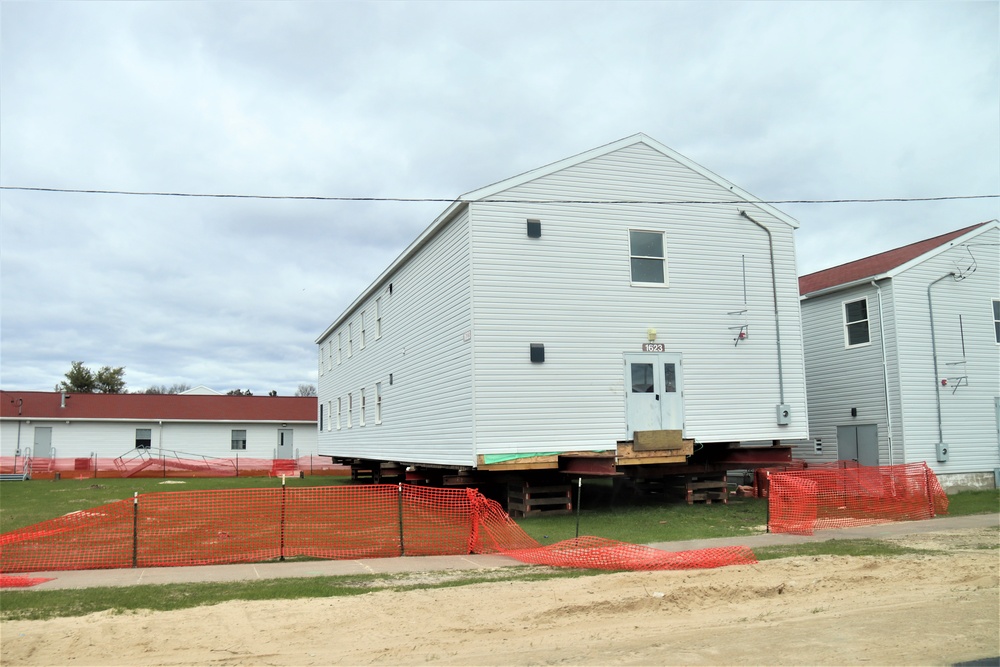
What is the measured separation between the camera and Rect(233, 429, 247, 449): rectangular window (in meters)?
48.0

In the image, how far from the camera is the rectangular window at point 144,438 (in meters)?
46.4

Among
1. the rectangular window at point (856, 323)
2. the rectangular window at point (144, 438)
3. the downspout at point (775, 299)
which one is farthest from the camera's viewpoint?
the rectangular window at point (144, 438)

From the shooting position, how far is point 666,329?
18.8m

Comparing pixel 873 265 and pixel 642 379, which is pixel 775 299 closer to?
pixel 642 379

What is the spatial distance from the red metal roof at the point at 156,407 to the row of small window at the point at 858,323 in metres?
33.0

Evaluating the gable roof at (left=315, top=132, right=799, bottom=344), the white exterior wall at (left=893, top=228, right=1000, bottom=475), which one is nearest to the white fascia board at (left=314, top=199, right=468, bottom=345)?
the gable roof at (left=315, top=132, right=799, bottom=344)

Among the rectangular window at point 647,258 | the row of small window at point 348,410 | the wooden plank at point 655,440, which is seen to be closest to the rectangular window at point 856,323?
the rectangular window at point 647,258

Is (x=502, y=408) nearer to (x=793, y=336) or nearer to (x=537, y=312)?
(x=537, y=312)

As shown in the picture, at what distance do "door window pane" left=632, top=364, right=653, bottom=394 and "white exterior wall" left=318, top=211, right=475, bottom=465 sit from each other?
392 centimetres

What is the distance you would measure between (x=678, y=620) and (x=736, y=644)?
1.08 metres

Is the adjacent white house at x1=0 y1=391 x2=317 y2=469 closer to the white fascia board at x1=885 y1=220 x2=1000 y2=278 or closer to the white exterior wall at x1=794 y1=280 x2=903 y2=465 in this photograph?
the white exterior wall at x1=794 y1=280 x2=903 y2=465

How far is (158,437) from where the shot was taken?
1836 inches

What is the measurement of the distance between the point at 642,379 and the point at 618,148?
17.9 feet

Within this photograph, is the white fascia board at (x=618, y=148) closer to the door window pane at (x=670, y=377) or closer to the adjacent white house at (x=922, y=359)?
the door window pane at (x=670, y=377)
